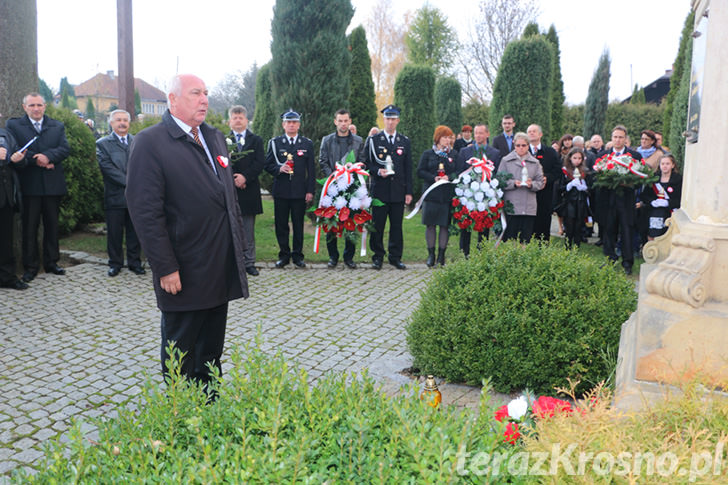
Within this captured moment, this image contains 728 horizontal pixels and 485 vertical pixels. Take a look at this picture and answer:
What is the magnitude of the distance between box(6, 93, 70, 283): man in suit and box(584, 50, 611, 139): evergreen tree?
2306cm

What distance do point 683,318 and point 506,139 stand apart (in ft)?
25.7

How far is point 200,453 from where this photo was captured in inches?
89.8

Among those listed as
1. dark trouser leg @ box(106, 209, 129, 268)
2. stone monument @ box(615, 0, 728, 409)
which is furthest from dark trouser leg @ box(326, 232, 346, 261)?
stone monument @ box(615, 0, 728, 409)

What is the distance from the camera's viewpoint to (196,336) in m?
3.87

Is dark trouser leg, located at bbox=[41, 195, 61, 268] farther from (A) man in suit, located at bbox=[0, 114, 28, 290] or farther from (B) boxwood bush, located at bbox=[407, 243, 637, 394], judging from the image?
(B) boxwood bush, located at bbox=[407, 243, 637, 394]

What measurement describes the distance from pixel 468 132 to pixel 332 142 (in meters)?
8.26

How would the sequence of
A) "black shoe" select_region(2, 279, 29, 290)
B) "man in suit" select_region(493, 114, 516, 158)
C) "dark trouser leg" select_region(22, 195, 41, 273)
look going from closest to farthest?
1. "black shoe" select_region(2, 279, 29, 290)
2. "dark trouser leg" select_region(22, 195, 41, 273)
3. "man in suit" select_region(493, 114, 516, 158)

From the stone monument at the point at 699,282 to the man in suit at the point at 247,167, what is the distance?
5.88 metres

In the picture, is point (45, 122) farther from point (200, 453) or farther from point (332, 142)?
point (200, 453)

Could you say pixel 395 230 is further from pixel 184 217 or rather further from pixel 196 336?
pixel 184 217

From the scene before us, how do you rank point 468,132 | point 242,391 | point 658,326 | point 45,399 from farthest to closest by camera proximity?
point 468,132
point 45,399
point 658,326
point 242,391

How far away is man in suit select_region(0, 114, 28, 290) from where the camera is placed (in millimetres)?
7320

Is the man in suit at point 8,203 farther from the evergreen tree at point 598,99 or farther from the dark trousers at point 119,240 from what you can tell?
the evergreen tree at point 598,99

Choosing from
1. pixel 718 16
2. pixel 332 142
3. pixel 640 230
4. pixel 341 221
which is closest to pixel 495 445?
pixel 718 16
